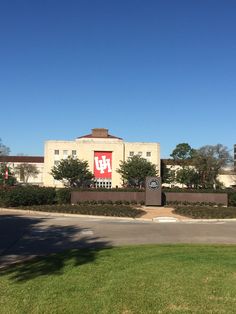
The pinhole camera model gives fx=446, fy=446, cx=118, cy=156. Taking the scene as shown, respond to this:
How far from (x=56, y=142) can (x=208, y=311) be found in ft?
256

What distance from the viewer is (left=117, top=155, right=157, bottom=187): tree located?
231 ft

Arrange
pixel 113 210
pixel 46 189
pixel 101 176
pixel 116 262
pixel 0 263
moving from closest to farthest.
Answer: pixel 116 262 < pixel 0 263 < pixel 113 210 < pixel 46 189 < pixel 101 176

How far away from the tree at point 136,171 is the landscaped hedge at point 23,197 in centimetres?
3777

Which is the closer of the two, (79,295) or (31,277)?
(79,295)

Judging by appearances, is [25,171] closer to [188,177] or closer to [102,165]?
[102,165]

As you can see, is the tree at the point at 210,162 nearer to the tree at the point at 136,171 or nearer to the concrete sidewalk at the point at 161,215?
the tree at the point at 136,171

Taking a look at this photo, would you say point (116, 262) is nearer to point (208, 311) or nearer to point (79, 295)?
point (79, 295)

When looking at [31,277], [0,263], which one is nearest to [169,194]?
[0,263]

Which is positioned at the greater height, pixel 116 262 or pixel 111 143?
pixel 111 143

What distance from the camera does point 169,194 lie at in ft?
119

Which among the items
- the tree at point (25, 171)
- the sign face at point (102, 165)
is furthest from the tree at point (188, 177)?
the tree at point (25, 171)

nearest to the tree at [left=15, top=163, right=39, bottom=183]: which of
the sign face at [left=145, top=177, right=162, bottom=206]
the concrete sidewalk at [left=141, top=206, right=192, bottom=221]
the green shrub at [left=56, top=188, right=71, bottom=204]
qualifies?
the green shrub at [left=56, top=188, right=71, bottom=204]

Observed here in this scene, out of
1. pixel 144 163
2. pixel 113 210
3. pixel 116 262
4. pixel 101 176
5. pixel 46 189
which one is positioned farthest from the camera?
pixel 101 176

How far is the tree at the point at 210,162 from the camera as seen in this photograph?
8075 centimetres
